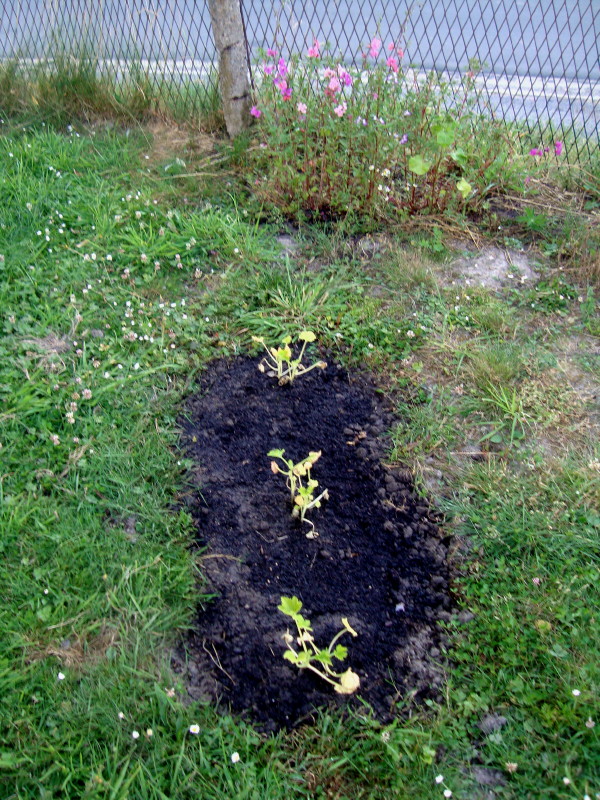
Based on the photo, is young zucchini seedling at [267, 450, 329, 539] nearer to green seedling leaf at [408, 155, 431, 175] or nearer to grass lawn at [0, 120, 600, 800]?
grass lawn at [0, 120, 600, 800]

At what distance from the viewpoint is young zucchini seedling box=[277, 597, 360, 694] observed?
2.10 m

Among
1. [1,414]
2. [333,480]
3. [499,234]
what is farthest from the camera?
[499,234]

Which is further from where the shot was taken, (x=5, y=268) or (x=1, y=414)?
(x=5, y=268)

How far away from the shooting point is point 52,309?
3510 millimetres

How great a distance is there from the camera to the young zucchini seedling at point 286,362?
10.0 feet

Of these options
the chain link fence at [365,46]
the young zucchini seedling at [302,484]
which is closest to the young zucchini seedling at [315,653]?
the young zucchini seedling at [302,484]

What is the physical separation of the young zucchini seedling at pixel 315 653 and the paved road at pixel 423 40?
348 cm

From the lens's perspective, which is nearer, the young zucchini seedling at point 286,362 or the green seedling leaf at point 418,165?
the young zucchini seedling at point 286,362

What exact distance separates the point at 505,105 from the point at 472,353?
314 centimetres

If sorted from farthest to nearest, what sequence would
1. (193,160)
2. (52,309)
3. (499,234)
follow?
(193,160) → (499,234) → (52,309)

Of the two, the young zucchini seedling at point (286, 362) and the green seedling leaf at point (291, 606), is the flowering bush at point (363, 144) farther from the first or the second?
the green seedling leaf at point (291, 606)

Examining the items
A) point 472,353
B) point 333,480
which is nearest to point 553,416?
point 472,353

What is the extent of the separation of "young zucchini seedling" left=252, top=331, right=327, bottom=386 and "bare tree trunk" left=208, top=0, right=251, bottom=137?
2.09 meters

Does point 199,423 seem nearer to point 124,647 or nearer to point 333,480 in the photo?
point 333,480
